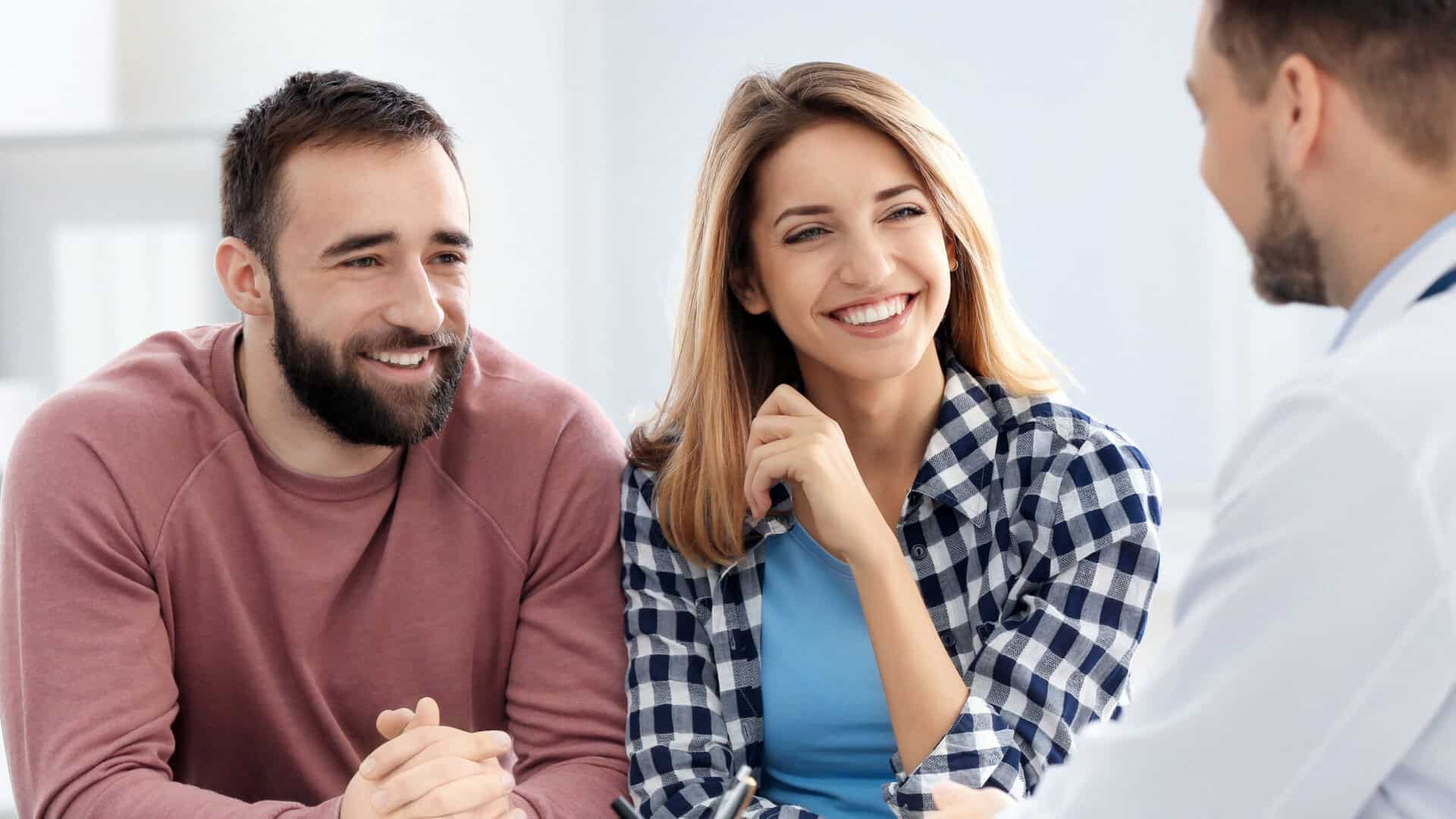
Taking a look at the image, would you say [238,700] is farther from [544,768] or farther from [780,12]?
[780,12]

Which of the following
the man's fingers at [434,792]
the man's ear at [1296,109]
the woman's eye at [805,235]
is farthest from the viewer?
the woman's eye at [805,235]

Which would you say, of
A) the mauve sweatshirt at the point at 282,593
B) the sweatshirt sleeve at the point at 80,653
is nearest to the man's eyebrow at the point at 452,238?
the mauve sweatshirt at the point at 282,593

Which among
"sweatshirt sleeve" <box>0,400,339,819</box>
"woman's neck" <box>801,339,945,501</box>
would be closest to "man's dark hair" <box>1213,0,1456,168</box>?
"woman's neck" <box>801,339,945,501</box>

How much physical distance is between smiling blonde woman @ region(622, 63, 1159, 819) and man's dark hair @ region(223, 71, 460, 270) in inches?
13.6

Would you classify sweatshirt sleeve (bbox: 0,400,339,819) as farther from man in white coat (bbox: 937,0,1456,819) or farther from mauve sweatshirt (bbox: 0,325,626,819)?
man in white coat (bbox: 937,0,1456,819)

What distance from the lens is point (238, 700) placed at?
150 cm

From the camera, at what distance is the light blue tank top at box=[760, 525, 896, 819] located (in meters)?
1.41

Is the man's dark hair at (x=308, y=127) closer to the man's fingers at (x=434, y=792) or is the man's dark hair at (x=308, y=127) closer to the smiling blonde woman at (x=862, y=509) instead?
the smiling blonde woman at (x=862, y=509)

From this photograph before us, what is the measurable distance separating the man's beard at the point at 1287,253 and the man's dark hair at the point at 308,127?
3.17 ft

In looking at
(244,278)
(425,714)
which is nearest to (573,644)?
(425,714)

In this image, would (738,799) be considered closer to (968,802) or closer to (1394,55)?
(968,802)


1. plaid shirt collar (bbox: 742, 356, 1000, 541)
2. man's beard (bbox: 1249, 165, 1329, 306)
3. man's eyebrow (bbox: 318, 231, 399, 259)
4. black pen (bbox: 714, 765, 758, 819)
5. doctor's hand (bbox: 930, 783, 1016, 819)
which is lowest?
doctor's hand (bbox: 930, 783, 1016, 819)

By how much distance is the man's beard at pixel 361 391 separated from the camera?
152 cm

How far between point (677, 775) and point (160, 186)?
5.44 feet
